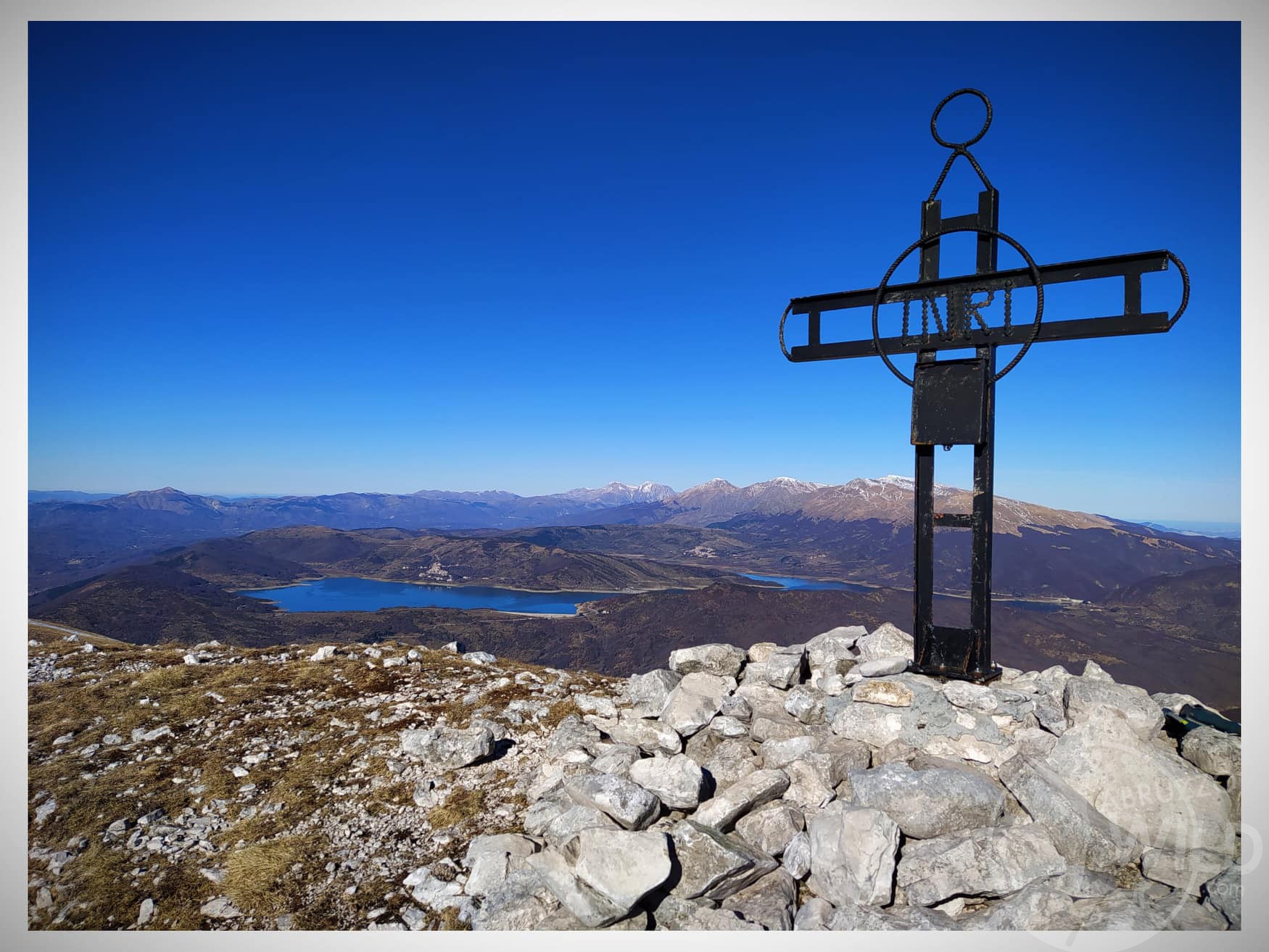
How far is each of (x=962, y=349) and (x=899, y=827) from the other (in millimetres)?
3946

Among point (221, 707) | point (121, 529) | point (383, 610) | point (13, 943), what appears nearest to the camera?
point (13, 943)

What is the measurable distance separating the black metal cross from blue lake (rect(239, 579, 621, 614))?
248ft

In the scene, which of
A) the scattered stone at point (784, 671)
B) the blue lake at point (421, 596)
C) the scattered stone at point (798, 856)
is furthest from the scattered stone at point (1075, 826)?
the blue lake at point (421, 596)

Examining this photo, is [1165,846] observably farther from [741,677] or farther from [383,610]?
[383,610]

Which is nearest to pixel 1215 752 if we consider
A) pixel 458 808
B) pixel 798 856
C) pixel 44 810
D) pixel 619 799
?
pixel 798 856

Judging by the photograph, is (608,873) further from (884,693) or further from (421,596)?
(421,596)

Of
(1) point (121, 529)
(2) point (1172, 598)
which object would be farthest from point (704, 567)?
(1) point (121, 529)

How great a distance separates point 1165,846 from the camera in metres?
3.72

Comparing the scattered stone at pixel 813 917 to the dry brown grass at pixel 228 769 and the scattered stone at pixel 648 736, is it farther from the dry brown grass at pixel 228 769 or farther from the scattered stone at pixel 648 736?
the dry brown grass at pixel 228 769

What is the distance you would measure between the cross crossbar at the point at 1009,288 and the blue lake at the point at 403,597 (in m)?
75.9

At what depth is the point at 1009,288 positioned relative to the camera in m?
5.05

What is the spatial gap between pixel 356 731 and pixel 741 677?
4315 mm

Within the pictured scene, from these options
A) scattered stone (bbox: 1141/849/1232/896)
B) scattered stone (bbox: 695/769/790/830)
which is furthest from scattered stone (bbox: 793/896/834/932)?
scattered stone (bbox: 1141/849/1232/896)

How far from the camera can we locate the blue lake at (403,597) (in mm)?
88500
